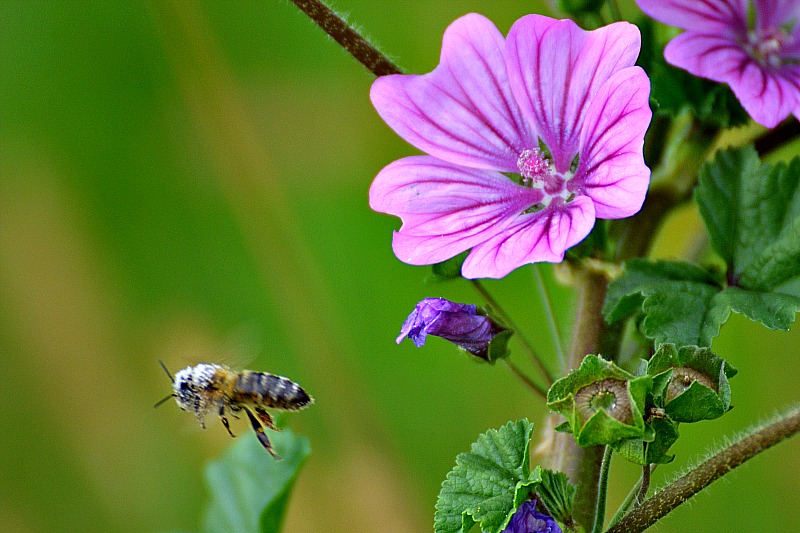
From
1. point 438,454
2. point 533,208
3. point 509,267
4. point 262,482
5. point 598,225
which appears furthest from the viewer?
point 438,454

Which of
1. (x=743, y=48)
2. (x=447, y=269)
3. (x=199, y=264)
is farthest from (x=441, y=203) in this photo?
(x=199, y=264)

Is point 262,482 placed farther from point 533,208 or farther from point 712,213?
point 712,213

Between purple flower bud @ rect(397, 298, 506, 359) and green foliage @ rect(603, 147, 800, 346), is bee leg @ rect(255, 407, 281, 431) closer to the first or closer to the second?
purple flower bud @ rect(397, 298, 506, 359)

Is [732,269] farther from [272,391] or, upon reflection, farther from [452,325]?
[272,391]

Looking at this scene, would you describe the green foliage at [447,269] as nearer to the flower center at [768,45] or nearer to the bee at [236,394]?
the bee at [236,394]

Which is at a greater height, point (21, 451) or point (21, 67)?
point (21, 67)

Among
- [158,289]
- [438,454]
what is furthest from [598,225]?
[158,289]
